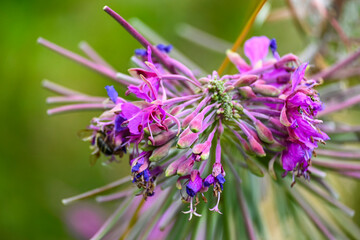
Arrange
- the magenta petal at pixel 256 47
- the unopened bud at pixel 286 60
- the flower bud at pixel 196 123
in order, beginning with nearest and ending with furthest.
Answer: the flower bud at pixel 196 123 < the unopened bud at pixel 286 60 < the magenta petal at pixel 256 47

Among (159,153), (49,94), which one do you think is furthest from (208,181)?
(49,94)

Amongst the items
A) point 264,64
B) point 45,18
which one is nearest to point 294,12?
point 264,64

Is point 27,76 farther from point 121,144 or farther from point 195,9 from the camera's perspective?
point 121,144

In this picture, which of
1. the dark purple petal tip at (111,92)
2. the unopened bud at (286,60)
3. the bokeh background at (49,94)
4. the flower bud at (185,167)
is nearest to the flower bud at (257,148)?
the flower bud at (185,167)

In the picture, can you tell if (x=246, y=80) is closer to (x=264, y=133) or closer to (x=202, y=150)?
(x=264, y=133)

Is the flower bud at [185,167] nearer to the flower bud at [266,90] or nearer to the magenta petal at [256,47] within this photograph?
the flower bud at [266,90]

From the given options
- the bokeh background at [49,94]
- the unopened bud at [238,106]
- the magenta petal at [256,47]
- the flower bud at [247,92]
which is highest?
the magenta petal at [256,47]
